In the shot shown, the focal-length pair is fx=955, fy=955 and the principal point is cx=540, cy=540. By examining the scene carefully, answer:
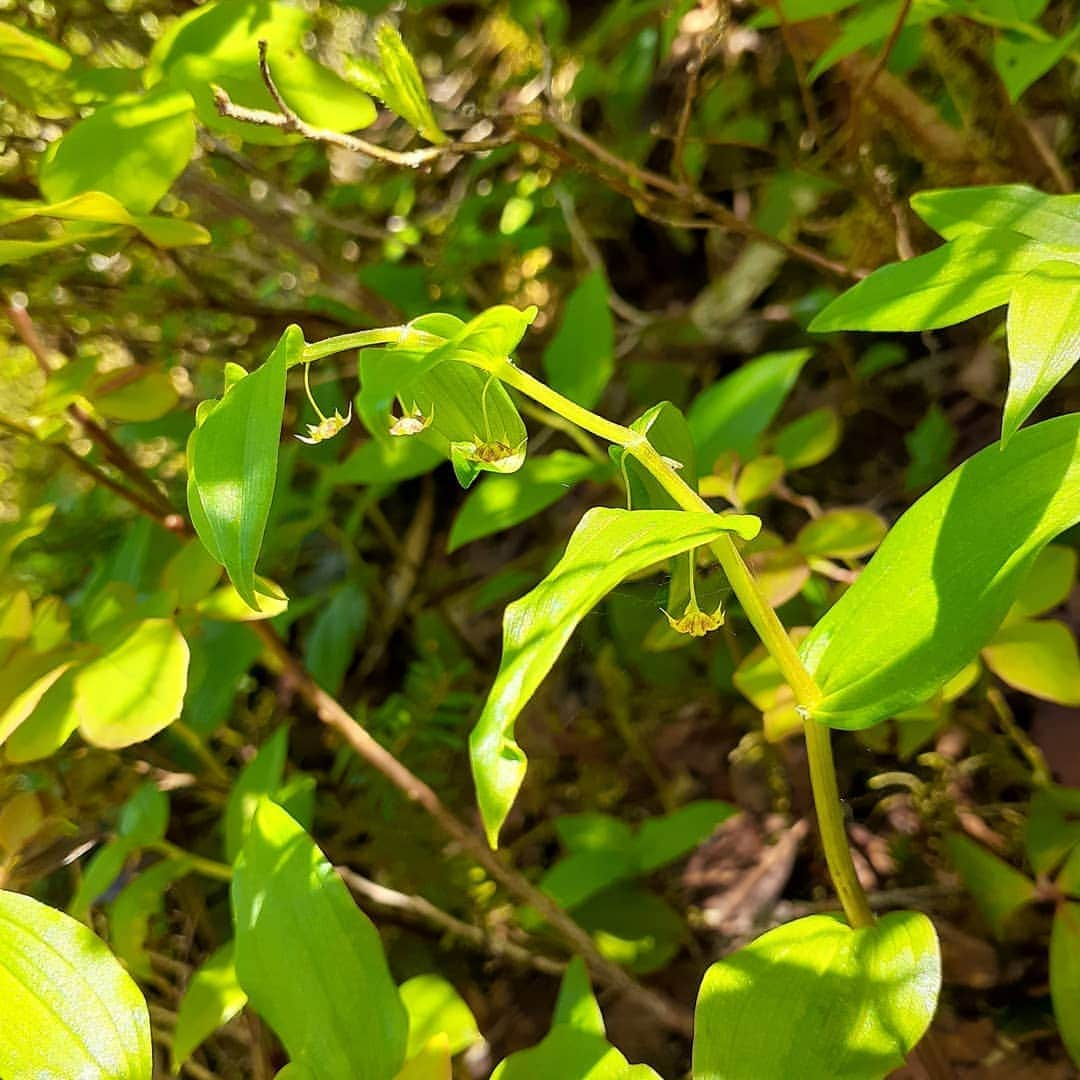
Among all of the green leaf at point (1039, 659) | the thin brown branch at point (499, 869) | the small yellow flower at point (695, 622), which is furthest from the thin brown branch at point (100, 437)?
the green leaf at point (1039, 659)

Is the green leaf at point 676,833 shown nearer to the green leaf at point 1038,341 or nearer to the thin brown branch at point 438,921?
the thin brown branch at point 438,921

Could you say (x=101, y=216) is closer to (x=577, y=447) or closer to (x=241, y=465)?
(x=241, y=465)

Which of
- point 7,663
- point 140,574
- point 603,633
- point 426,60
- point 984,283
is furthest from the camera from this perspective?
point 426,60

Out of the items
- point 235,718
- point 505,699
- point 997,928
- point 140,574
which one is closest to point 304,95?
point 140,574

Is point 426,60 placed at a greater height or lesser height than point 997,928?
greater

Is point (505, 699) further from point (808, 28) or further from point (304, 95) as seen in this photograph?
point (808, 28)
